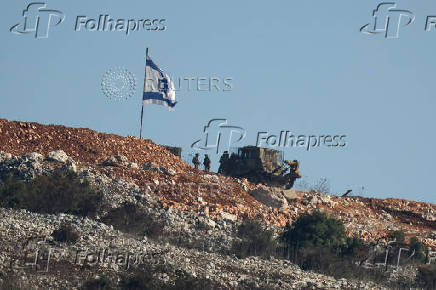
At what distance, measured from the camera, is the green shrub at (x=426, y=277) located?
41656 millimetres

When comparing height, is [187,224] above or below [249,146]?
below

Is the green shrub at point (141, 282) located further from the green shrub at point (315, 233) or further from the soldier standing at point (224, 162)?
the soldier standing at point (224, 162)

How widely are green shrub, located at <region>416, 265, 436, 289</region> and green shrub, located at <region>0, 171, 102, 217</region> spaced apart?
1271cm

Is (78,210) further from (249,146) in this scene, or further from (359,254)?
(249,146)

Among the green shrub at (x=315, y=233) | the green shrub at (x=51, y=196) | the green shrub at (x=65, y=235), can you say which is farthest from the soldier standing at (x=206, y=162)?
the green shrub at (x=65, y=235)

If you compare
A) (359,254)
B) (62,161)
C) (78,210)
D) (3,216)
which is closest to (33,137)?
(62,161)

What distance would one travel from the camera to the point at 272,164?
60469mm

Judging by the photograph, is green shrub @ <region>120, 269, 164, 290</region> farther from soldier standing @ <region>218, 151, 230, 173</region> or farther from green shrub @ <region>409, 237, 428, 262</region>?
soldier standing @ <region>218, 151, 230, 173</region>

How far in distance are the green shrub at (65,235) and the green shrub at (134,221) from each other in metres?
4.84

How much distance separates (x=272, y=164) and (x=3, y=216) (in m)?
23.8

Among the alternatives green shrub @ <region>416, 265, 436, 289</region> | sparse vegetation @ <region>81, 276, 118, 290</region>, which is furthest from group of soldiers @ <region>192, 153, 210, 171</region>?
sparse vegetation @ <region>81, 276, 118, 290</region>

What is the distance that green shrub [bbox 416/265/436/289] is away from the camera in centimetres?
4166

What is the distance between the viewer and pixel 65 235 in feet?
120

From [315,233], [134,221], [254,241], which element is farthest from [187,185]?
[254,241]
